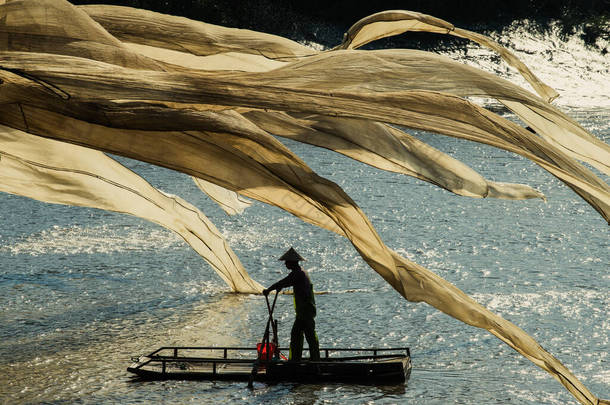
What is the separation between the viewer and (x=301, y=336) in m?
11.8

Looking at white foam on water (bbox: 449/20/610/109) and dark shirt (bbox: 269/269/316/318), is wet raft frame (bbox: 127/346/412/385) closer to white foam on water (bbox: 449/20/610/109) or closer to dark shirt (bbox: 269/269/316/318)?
dark shirt (bbox: 269/269/316/318)

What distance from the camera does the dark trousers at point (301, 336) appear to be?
11625 millimetres

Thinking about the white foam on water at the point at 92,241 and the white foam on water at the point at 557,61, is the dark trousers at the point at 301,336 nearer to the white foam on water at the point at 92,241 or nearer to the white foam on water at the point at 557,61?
the white foam on water at the point at 92,241

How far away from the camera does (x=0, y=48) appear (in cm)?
471

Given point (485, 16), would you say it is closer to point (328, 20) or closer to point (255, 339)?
point (328, 20)

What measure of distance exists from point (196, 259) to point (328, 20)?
36.1 meters

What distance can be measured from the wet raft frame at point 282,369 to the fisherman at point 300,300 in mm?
224

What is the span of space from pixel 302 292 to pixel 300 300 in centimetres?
11

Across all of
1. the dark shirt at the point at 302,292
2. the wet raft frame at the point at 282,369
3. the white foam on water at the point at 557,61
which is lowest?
the wet raft frame at the point at 282,369

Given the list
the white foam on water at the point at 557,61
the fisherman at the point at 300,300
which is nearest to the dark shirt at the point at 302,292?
the fisherman at the point at 300,300

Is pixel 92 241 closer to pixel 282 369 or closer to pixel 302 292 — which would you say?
pixel 282 369

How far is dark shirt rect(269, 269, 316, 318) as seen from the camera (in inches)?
448

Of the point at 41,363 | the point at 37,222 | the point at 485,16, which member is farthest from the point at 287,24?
the point at 41,363

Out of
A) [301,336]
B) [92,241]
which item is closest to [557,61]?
[92,241]
